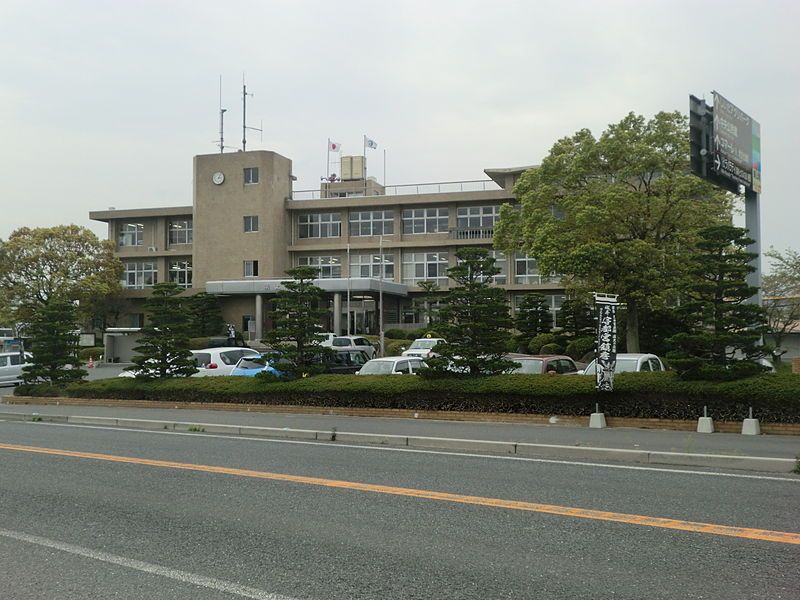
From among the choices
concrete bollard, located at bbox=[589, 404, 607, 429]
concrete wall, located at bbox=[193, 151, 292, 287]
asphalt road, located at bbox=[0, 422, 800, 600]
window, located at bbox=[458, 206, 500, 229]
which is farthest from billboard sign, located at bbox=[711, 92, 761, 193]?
concrete wall, located at bbox=[193, 151, 292, 287]

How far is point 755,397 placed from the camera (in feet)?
47.8

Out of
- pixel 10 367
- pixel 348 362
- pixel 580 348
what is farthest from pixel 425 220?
pixel 348 362

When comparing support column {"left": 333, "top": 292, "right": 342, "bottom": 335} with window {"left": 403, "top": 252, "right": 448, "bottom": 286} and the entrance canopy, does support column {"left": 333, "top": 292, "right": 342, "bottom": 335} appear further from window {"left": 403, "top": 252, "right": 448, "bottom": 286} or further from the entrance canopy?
window {"left": 403, "top": 252, "right": 448, "bottom": 286}

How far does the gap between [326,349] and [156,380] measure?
19.6 ft

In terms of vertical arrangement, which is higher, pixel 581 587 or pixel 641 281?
pixel 641 281

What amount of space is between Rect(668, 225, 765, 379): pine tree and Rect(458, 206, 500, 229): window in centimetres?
4592

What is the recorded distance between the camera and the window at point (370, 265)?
2576 inches

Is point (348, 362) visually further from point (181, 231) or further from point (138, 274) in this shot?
point (138, 274)

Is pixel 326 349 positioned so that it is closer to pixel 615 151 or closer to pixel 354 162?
pixel 615 151

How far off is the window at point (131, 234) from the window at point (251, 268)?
13.2m

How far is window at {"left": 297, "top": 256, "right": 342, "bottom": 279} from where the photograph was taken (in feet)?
219

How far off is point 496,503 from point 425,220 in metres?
57.6

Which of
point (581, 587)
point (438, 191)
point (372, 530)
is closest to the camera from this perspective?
point (581, 587)

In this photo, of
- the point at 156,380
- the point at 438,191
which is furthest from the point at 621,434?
the point at 438,191
